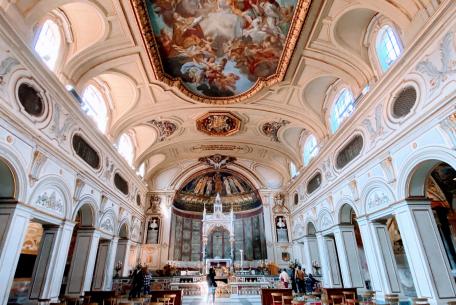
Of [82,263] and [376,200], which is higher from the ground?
[376,200]

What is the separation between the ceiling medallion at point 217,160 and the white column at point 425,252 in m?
14.7

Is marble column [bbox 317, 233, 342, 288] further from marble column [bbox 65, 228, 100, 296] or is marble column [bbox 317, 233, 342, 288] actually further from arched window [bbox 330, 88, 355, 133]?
marble column [bbox 65, 228, 100, 296]

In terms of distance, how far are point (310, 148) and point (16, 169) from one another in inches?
558

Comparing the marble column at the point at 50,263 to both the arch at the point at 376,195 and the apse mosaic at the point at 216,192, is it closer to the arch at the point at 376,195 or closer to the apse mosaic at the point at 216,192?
the arch at the point at 376,195

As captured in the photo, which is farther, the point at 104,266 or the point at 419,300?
the point at 104,266

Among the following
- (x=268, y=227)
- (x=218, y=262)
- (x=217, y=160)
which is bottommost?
(x=218, y=262)

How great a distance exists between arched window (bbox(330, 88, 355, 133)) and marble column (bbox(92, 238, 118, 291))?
1282cm

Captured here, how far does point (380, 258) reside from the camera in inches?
360

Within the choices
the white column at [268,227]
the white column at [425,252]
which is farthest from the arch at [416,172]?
the white column at [268,227]

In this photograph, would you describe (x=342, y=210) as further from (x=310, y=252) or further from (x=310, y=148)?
(x=310, y=252)

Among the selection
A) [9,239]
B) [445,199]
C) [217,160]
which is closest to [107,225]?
[9,239]

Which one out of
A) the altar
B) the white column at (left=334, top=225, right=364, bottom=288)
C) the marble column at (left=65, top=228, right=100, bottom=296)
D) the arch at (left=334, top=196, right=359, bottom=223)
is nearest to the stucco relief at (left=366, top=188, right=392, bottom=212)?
the arch at (left=334, top=196, right=359, bottom=223)

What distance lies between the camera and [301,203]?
679 inches

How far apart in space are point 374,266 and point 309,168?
6752 millimetres
